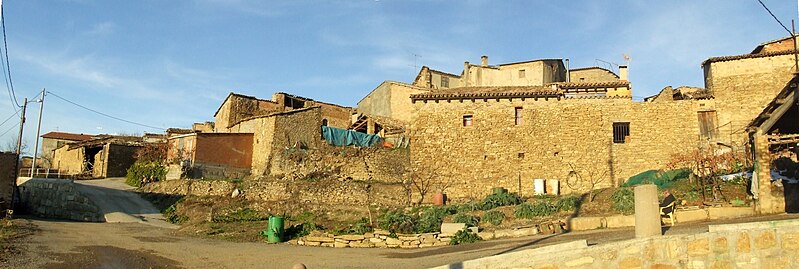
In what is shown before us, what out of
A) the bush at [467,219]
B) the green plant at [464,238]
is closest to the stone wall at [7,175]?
the bush at [467,219]

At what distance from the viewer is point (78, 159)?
39.9 metres

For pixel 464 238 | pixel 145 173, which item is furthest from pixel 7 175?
pixel 464 238

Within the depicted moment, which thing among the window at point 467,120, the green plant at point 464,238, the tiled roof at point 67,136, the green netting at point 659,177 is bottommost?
the green plant at point 464,238

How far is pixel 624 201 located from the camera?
20266mm

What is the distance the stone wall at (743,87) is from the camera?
27.5 meters

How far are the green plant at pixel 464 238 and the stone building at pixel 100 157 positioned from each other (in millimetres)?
27885

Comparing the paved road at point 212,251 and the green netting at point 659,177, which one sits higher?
the green netting at point 659,177

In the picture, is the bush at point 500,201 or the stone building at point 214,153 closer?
the bush at point 500,201

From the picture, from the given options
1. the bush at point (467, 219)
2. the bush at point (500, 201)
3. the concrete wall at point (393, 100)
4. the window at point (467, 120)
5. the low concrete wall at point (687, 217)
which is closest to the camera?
the low concrete wall at point (687, 217)

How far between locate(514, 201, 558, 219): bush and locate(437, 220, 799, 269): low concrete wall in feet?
45.5

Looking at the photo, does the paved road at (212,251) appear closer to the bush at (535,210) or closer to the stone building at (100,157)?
the bush at (535,210)

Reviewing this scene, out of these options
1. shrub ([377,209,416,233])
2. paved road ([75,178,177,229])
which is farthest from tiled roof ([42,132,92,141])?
shrub ([377,209,416,233])

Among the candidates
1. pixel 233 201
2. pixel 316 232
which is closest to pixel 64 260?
pixel 316 232

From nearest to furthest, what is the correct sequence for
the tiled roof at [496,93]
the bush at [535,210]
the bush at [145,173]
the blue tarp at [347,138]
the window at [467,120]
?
the bush at [535,210] → the tiled roof at [496,93] → the window at [467,120] → the bush at [145,173] → the blue tarp at [347,138]
